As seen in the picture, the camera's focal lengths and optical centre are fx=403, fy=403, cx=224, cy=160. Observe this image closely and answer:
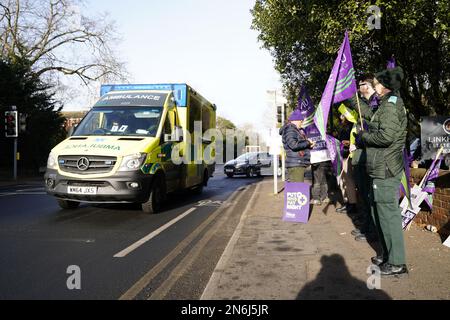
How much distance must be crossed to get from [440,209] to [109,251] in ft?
15.4

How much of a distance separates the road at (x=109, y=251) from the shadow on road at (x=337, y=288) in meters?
1.08

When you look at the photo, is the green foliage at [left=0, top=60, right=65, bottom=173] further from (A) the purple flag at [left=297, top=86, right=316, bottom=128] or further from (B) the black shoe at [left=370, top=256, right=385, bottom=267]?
(B) the black shoe at [left=370, top=256, right=385, bottom=267]

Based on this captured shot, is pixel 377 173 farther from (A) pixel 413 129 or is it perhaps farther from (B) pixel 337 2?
(A) pixel 413 129

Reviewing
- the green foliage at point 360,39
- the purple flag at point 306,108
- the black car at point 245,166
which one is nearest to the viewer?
the green foliage at point 360,39

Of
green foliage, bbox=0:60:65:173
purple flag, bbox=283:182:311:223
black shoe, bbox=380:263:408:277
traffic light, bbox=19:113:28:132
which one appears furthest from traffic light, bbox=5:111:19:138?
black shoe, bbox=380:263:408:277

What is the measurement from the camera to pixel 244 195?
42.9 ft

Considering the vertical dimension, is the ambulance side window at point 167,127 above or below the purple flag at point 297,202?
above

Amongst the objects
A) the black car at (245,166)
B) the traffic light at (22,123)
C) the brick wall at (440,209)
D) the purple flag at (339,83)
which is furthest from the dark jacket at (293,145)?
the traffic light at (22,123)

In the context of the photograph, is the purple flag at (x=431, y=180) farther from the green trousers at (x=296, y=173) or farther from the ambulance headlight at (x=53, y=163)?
the ambulance headlight at (x=53, y=163)

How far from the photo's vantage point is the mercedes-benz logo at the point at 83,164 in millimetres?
7625

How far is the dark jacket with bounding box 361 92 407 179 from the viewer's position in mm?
4191

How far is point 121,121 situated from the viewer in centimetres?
884
